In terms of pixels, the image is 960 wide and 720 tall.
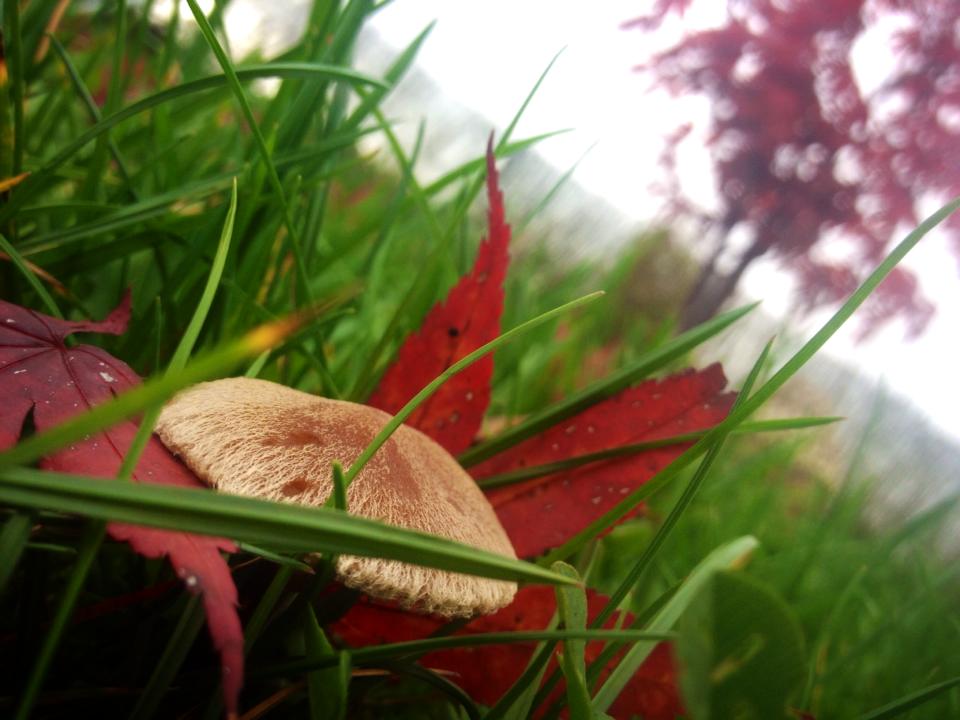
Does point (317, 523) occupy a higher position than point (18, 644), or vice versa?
point (317, 523)

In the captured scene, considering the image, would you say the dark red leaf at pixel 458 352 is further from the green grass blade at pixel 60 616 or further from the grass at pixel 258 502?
the green grass blade at pixel 60 616

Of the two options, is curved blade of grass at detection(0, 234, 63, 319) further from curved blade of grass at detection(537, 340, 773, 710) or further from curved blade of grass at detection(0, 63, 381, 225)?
curved blade of grass at detection(537, 340, 773, 710)

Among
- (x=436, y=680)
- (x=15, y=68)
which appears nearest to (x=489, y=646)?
(x=436, y=680)

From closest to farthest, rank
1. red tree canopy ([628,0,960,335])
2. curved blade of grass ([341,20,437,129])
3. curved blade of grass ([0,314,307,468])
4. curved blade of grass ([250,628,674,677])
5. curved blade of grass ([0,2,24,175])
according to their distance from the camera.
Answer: curved blade of grass ([0,314,307,468]) < curved blade of grass ([250,628,674,677]) < curved blade of grass ([0,2,24,175]) < curved blade of grass ([341,20,437,129]) < red tree canopy ([628,0,960,335])

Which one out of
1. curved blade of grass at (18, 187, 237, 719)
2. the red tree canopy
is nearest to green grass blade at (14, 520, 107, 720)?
curved blade of grass at (18, 187, 237, 719)

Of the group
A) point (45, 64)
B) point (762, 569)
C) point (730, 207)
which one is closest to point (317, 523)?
point (45, 64)

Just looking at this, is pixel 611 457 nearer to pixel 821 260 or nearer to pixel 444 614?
pixel 444 614
